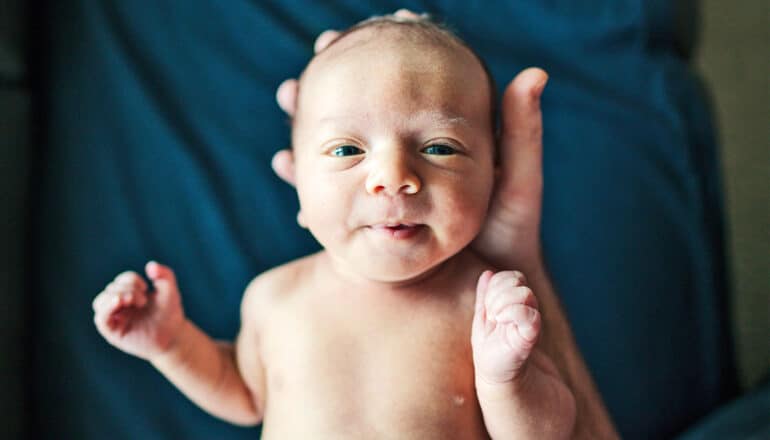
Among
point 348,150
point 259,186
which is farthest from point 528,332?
point 259,186

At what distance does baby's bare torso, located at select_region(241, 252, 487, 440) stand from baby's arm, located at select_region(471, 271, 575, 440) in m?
0.06

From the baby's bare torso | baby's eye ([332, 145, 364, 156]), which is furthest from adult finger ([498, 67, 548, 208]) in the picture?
baby's eye ([332, 145, 364, 156])

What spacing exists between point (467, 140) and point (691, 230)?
812 mm

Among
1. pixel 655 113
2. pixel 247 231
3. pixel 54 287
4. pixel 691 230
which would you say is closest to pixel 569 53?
pixel 655 113

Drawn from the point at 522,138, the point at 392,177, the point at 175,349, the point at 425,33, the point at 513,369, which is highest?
the point at 425,33

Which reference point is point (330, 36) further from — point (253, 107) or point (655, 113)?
point (655, 113)

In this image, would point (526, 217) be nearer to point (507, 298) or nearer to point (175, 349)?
point (507, 298)

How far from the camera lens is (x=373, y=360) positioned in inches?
35.4

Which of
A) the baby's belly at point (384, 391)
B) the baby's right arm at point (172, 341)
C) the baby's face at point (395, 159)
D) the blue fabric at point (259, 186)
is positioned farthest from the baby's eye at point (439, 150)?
the blue fabric at point (259, 186)

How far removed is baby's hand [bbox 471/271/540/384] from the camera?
0.71 meters

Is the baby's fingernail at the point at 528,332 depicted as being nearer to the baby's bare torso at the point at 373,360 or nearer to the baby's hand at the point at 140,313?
the baby's bare torso at the point at 373,360

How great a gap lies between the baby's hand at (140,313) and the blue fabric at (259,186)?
0.34 meters

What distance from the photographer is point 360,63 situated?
0.88 meters

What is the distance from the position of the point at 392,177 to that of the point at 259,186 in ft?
2.14
